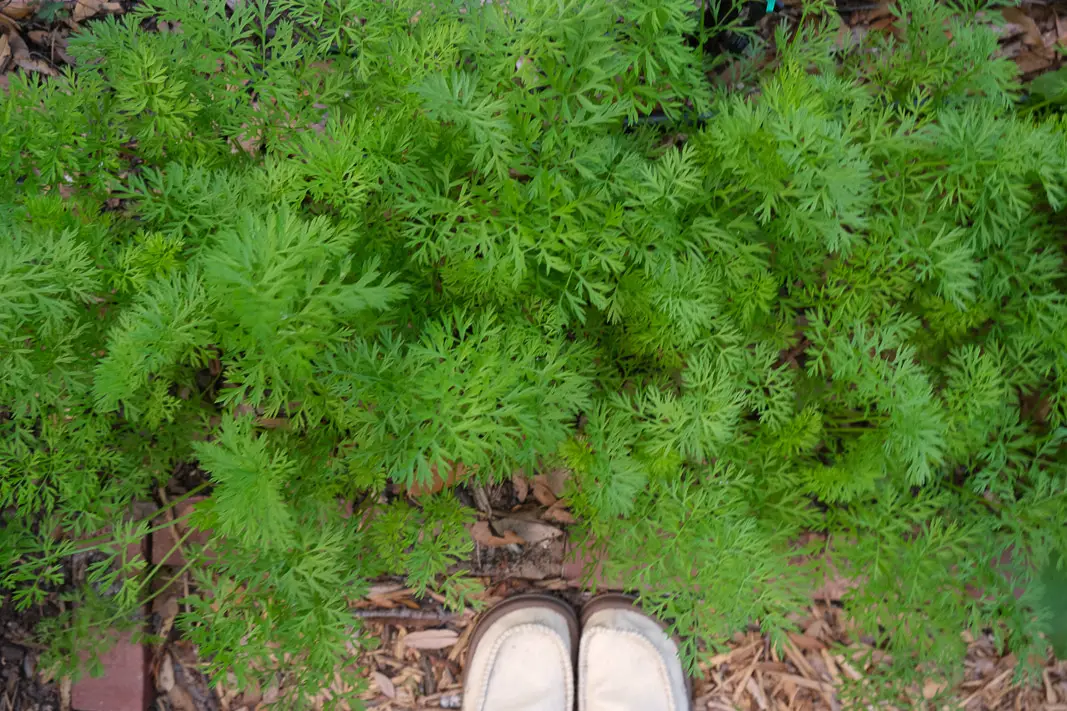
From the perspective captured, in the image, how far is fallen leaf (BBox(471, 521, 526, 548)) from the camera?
2527 mm

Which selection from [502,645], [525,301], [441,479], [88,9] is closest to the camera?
[525,301]

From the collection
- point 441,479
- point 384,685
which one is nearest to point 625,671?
point 384,685

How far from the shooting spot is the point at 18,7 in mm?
2582

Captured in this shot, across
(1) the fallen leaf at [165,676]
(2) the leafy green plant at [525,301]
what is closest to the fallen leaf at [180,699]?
(1) the fallen leaf at [165,676]

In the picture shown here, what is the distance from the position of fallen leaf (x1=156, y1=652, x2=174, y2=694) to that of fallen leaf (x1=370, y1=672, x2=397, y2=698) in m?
0.75

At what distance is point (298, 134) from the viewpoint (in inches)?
72.6

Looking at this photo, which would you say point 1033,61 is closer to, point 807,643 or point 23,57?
point 807,643

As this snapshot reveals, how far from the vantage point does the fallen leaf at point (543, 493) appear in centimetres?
256

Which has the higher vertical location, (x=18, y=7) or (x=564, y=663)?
(x=18, y=7)

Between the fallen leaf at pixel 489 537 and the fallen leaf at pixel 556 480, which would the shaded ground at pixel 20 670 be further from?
the fallen leaf at pixel 556 480

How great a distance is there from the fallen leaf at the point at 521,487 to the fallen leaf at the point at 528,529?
0.26ft

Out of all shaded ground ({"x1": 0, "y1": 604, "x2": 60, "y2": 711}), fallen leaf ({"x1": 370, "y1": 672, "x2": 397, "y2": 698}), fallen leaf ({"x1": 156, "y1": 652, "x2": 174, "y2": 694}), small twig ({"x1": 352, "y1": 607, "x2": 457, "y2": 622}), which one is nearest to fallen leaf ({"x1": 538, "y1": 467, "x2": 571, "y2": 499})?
small twig ({"x1": 352, "y1": 607, "x2": 457, "y2": 622})

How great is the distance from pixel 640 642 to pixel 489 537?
0.68 m

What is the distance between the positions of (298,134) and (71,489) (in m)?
1.17
